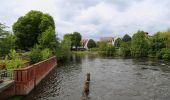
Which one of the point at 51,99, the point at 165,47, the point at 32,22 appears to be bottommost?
the point at 51,99

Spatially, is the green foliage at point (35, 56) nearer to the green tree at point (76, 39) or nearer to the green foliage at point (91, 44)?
the green tree at point (76, 39)

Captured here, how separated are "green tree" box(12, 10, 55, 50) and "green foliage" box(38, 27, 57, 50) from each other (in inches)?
130

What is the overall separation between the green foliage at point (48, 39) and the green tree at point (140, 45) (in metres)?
42.3

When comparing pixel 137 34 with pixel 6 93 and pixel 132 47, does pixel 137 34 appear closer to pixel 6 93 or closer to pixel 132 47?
pixel 132 47

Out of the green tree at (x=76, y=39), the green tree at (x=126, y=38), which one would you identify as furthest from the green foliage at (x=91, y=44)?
the green tree at (x=126, y=38)

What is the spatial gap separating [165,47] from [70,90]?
216 feet

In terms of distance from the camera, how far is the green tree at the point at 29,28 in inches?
2559

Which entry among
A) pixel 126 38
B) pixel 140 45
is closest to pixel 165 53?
pixel 140 45

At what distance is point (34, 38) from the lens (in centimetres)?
6569

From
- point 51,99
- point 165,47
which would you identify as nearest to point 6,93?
point 51,99

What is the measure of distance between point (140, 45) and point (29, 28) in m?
47.0

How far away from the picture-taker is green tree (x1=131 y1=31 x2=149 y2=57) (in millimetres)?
92938

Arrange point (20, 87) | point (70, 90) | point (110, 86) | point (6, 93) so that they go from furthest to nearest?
point (110, 86), point (70, 90), point (20, 87), point (6, 93)

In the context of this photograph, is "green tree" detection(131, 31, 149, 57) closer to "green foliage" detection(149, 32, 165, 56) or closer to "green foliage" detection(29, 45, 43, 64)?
"green foliage" detection(149, 32, 165, 56)
